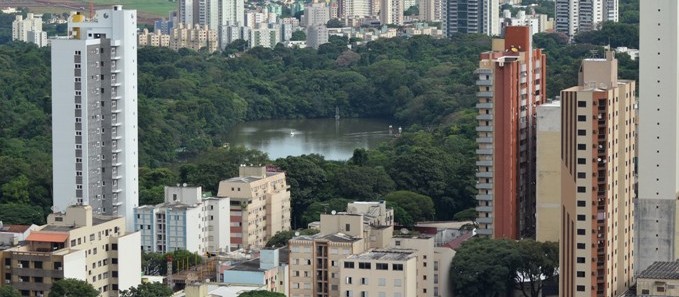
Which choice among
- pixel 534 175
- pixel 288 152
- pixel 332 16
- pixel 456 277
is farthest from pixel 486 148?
pixel 332 16

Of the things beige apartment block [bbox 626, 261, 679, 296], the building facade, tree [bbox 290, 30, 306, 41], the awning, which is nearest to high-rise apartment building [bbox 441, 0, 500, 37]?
tree [bbox 290, 30, 306, 41]

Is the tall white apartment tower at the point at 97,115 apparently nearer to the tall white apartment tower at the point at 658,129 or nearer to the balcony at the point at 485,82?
the balcony at the point at 485,82

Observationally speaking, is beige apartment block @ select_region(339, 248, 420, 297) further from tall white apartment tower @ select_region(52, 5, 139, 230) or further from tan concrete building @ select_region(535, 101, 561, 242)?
tall white apartment tower @ select_region(52, 5, 139, 230)

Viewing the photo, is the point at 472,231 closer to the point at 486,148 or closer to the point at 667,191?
the point at 486,148

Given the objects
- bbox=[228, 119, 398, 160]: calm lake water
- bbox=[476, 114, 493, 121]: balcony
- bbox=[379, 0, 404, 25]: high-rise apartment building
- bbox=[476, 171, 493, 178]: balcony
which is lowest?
bbox=[228, 119, 398, 160]: calm lake water

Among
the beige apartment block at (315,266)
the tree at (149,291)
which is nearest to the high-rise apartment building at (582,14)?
the beige apartment block at (315,266)

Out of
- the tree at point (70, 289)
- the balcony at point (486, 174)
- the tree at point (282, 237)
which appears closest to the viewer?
the tree at point (70, 289)

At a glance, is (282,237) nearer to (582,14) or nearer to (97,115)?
(97,115)
